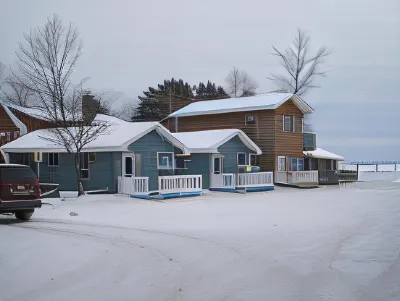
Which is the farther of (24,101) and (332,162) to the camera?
(24,101)

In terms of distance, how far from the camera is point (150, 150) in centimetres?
2833

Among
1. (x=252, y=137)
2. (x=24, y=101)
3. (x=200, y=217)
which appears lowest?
(x=200, y=217)

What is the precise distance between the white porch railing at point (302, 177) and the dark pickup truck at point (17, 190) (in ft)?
84.0

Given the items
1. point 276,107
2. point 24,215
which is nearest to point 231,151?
point 276,107

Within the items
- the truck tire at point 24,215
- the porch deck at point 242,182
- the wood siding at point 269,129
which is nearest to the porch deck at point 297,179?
the wood siding at point 269,129

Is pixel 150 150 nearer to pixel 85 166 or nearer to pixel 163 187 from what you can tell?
pixel 163 187

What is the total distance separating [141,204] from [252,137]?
18.3 meters

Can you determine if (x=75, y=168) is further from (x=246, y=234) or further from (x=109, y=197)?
(x=246, y=234)

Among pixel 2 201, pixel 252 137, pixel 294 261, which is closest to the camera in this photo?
pixel 294 261

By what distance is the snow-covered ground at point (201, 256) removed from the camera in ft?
25.3

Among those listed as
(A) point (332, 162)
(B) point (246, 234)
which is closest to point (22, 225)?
(B) point (246, 234)

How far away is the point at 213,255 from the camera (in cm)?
1059

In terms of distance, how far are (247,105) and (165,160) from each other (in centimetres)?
1225

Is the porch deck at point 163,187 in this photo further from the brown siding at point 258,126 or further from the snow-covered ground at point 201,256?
the brown siding at point 258,126
